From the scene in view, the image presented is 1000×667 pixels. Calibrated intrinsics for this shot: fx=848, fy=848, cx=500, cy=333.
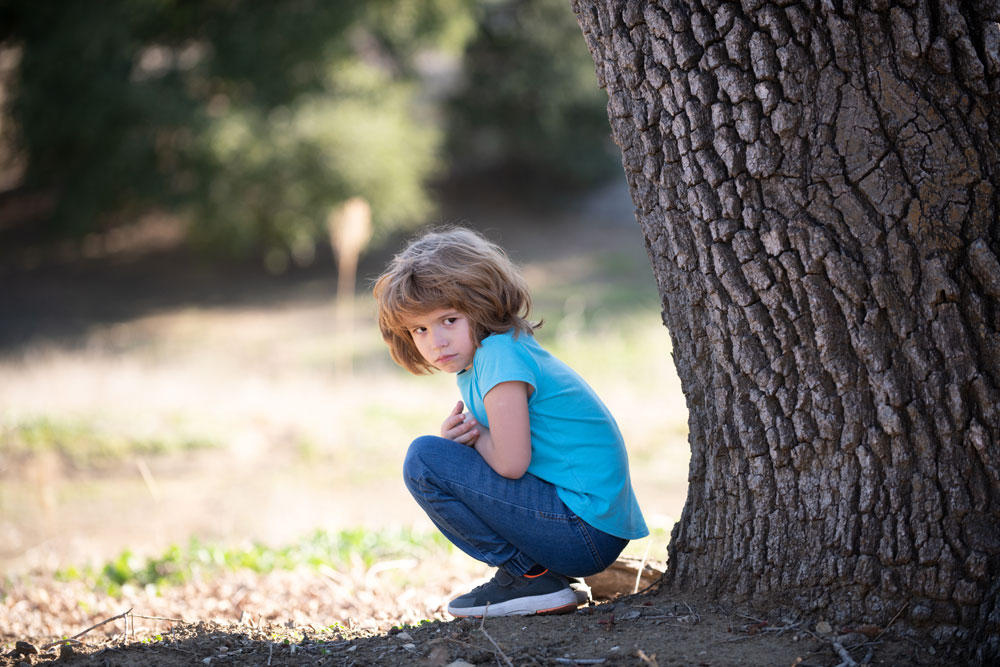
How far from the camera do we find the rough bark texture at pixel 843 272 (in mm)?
1943

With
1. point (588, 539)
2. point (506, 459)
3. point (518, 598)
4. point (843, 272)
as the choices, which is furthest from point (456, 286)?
point (843, 272)

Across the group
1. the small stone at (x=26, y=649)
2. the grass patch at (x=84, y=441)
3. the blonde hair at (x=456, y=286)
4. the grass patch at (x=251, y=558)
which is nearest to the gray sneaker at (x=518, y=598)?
the blonde hair at (x=456, y=286)

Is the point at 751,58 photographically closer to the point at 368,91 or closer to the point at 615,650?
the point at 615,650

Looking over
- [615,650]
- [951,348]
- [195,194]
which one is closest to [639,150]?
[951,348]

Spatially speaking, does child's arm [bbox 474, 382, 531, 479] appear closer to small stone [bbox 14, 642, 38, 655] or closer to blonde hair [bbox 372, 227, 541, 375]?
blonde hair [bbox 372, 227, 541, 375]

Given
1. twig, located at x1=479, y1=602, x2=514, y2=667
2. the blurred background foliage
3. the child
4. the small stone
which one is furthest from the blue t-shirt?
the blurred background foliage

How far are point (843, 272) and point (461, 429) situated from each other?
1157 millimetres

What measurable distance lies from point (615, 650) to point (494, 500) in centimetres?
58

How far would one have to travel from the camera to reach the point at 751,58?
204cm

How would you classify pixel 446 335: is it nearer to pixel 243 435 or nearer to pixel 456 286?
pixel 456 286

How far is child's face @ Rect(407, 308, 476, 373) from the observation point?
2570mm

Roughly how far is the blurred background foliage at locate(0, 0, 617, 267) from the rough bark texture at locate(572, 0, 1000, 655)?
12724mm

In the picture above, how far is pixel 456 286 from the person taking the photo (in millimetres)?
2523

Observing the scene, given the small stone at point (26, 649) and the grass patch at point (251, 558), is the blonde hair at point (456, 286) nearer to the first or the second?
the small stone at point (26, 649)
